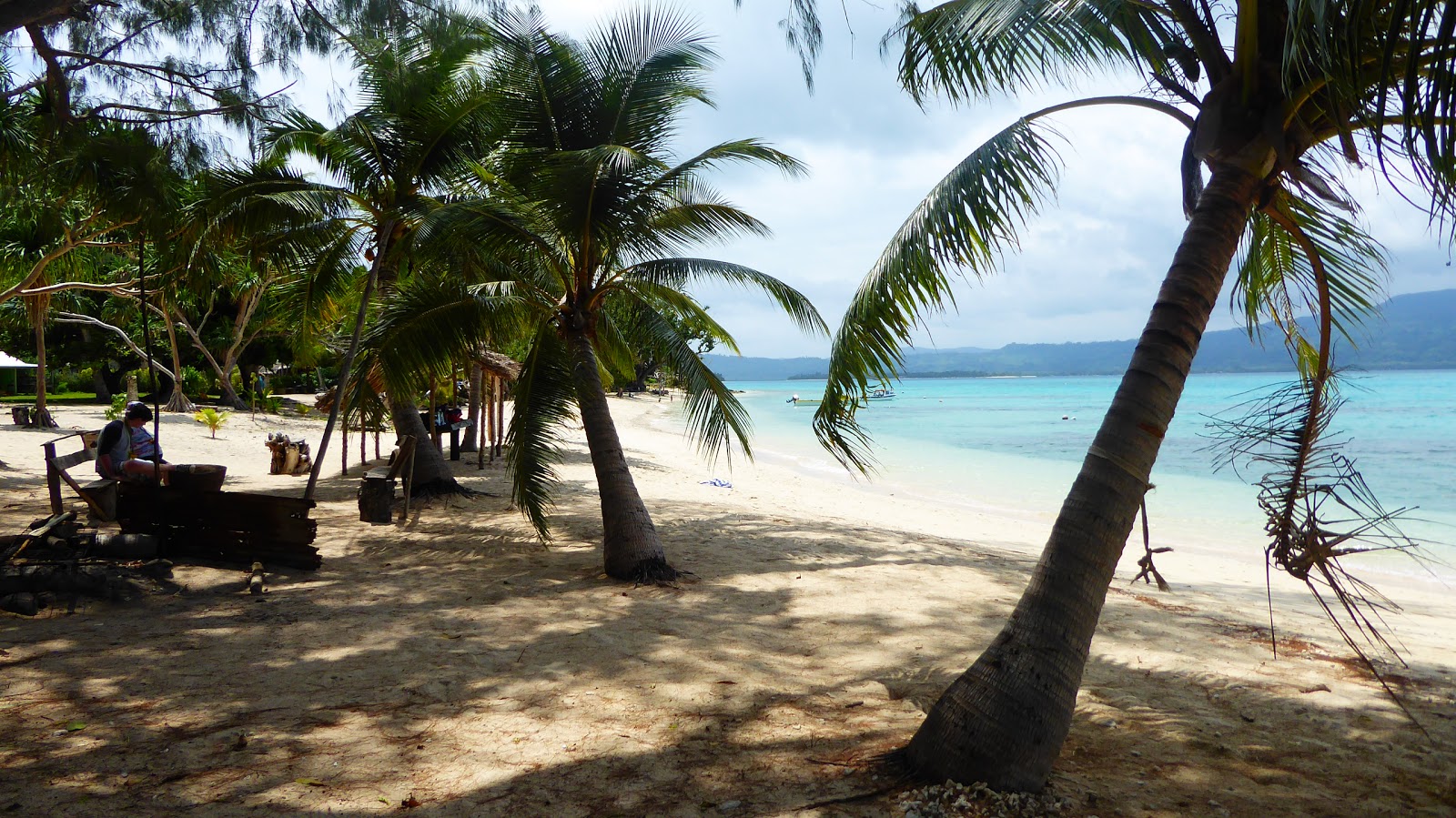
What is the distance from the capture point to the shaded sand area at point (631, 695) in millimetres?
3102

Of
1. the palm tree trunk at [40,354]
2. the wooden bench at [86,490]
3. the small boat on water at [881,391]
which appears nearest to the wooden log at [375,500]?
the wooden bench at [86,490]

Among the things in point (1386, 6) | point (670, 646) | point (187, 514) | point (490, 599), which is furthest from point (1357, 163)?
point (187, 514)

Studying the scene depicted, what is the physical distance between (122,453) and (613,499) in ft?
13.6

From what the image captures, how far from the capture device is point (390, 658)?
4.70 meters

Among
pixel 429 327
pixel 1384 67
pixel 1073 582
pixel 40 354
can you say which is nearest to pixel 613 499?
pixel 429 327

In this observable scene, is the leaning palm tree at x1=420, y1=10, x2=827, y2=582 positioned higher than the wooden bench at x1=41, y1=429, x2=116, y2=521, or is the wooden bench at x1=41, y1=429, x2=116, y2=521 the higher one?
the leaning palm tree at x1=420, y1=10, x2=827, y2=582

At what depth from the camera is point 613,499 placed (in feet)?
23.8

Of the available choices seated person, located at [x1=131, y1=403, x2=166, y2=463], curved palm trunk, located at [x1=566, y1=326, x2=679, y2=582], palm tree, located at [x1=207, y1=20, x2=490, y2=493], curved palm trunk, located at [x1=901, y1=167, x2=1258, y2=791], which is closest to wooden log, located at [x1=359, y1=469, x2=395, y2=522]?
palm tree, located at [x1=207, y1=20, x2=490, y2=493]

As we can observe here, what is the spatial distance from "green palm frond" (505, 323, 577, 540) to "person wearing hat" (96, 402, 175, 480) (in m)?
2.75

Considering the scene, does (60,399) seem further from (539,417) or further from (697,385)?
(697,385)

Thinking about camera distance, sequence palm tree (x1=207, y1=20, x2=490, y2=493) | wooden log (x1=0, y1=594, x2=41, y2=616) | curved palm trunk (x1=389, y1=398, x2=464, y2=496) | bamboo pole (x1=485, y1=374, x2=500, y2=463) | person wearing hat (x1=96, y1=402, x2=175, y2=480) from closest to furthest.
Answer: wooden log (x1=0, y1=594, x2=41, y2=616)
person wearing hat (x1=96, y1=402, x2=175, y2=480)
palm tree (x1=207, y1=20, x2=490, y2=493)
curved palm trunk (x1=389, y1=398, x2=464, y2=496)
bamboo pole (x1=485, y1=374, x2=500, y2=463)

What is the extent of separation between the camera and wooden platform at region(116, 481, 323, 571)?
6.04 meters

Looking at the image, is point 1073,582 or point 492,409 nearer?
point 1073,582

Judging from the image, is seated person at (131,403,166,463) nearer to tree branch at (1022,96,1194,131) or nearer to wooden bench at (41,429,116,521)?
wooden bench at (41,429,116,521)
